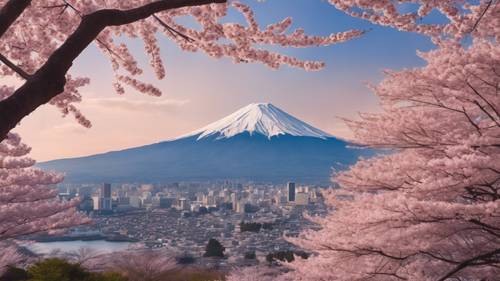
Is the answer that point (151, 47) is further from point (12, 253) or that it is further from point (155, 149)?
point (155, 149)

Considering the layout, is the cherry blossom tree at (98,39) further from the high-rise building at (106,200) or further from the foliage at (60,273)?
the high-rise building at (106,200)

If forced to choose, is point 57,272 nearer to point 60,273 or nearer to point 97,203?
point 60,273

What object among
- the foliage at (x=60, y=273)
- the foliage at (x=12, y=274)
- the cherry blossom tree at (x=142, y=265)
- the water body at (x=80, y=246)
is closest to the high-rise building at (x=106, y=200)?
the water body at (x=80, y=246)

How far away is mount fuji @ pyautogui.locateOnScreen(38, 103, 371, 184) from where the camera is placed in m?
148

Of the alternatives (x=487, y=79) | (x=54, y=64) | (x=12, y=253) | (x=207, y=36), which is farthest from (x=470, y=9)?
(x=12, y=253)

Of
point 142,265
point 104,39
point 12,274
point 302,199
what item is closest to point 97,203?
point 302,199

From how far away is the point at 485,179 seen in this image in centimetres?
532

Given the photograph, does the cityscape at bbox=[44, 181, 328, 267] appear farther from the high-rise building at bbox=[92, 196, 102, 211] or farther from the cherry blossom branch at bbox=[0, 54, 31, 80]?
the cherry blossom branch at bbox=[0, 54, 31, 80]

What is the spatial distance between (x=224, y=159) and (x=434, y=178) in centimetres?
15661

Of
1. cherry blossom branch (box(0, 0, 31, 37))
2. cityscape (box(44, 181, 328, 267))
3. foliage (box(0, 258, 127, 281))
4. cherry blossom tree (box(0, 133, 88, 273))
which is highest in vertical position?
cherry blossom branch (box(0, 0, 31, 37))

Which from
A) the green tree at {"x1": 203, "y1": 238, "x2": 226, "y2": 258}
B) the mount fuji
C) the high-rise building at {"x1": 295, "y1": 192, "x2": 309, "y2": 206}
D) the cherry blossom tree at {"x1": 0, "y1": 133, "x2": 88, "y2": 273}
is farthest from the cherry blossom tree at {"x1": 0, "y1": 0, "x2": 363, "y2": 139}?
the mount fuji

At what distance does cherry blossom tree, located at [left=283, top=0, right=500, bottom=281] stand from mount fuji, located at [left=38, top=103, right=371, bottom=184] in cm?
13418

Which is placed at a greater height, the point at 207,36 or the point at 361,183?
the point at 207,36

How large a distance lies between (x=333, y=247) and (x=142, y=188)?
4805 inches
